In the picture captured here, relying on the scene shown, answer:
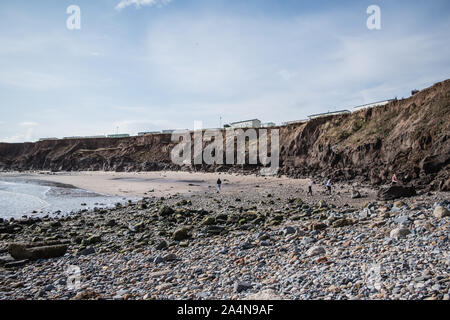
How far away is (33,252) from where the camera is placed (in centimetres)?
1032

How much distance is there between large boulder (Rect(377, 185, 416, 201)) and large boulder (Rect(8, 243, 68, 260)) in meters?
17.5

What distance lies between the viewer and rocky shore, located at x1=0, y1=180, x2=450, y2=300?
18.4 feet

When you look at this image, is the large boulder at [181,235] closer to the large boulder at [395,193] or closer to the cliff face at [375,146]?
the large boulder at [395,193]

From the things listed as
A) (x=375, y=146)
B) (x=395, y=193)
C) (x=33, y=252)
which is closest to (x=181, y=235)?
(x=33, y=252)

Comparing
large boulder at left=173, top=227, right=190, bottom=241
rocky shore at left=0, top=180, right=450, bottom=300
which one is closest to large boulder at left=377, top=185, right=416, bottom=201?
rocky shore at left=0, top=180, right=450, bottom=300

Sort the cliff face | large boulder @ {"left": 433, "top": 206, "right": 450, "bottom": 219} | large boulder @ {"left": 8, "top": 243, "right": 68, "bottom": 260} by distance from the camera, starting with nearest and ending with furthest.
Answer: large boulder @ {"left": 433, "top": 206, "right": 450, "bottom": 219}
large boulder @ {"left": 8, "top": 243, "right": 68, "bottom": 260}
the cliff face

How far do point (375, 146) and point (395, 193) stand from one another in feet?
45.1

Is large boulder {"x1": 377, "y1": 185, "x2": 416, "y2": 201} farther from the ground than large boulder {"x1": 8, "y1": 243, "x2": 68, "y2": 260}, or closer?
farther from the ground

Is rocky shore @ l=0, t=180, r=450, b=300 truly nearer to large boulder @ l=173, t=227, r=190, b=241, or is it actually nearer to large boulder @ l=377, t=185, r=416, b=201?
large boulder @ l=173, t=227, r=190, b=241

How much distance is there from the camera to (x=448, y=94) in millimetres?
25641

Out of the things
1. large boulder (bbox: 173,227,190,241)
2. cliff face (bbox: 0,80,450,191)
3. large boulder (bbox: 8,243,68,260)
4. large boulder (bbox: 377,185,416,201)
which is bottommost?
large boulder (bbox: 8,243,68,260)

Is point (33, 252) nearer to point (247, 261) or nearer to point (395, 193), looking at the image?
point (247, 261)

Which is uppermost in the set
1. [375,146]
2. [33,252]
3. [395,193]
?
[375,146]
